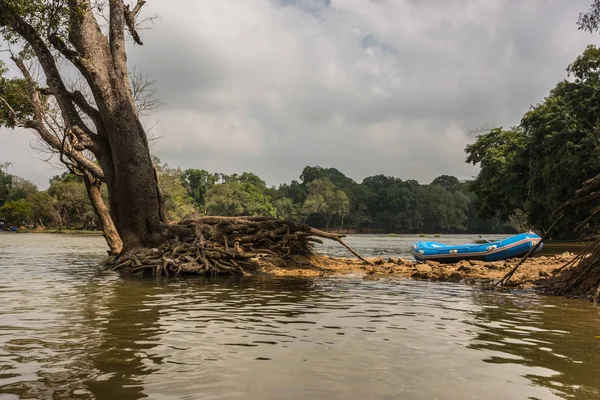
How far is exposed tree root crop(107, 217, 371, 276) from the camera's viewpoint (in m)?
13.3

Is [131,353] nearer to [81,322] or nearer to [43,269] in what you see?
[81,322]

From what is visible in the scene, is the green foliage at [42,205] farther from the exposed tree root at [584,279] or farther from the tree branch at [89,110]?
the exposed tree root at [584,279]

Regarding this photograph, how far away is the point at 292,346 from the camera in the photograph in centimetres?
500

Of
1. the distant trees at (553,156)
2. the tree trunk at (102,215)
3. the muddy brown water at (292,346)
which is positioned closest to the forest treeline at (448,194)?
the distant trees at (553,156)

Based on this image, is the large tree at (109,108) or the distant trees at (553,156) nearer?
the large tree at (109,108)

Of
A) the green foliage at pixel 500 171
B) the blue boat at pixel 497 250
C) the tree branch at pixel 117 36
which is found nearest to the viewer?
the tree branch at pixel 117 36

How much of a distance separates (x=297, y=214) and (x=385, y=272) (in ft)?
322

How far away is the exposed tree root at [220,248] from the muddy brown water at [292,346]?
404 cm

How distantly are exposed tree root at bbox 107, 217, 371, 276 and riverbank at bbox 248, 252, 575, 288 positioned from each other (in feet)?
1.45

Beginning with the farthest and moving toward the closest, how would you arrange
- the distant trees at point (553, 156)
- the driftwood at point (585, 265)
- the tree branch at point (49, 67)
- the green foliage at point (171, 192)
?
1. the green foliage at point (171, 192)
2. the distant trees at point (553, 156)
3. the tree branch at point (49, 67)
4. the driftwood at point (585, 265)

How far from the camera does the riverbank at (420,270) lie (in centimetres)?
1237

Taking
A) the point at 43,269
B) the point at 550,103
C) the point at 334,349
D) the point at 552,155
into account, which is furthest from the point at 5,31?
the point at 550,103

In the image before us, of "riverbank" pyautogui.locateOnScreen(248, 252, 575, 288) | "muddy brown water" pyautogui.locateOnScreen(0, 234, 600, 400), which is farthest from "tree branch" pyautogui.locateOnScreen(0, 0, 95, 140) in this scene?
"riverbank" pyautogui.locateOnScreen(248, 252, 575, 288)

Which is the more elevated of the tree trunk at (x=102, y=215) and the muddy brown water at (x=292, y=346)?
the tree trunk at (x=102, y=215)
